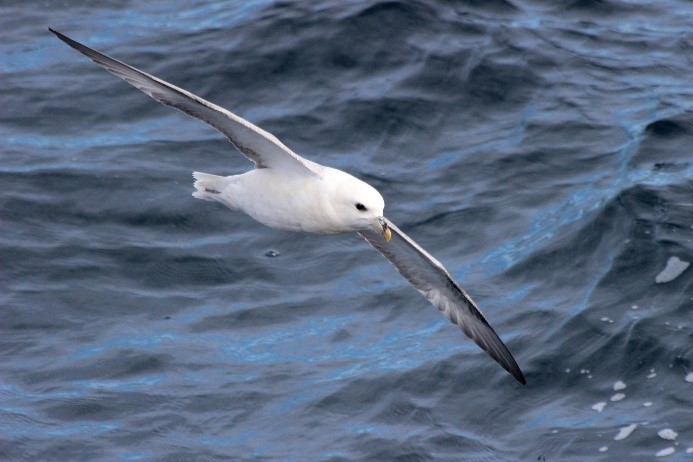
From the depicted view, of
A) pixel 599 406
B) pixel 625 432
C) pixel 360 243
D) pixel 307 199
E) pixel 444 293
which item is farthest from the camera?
pixel 360 243

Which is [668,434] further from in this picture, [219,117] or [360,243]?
[219,117]

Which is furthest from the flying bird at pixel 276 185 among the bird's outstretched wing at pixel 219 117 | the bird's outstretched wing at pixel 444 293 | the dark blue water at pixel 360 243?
the dark blue water at pixel 360 243

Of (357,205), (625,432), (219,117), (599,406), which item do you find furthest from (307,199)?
(625,432)

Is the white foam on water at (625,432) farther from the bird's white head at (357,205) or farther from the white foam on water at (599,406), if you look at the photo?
the bird's white head at (357,205)

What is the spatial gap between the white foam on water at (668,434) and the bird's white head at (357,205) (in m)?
2.73

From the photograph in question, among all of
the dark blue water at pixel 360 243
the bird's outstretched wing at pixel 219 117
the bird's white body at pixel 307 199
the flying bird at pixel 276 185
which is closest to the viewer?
the bird's outstretched wing at pixel 219 117

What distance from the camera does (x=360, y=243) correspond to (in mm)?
11875

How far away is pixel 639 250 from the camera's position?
1101 cm

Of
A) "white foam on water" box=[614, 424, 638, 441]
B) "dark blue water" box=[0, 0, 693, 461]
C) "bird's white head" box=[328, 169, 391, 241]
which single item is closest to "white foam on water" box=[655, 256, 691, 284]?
"dark blue water" box=[0, 0, 693, 461]

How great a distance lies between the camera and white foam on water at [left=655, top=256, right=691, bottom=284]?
34.8 feet

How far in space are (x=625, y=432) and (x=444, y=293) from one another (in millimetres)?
1851

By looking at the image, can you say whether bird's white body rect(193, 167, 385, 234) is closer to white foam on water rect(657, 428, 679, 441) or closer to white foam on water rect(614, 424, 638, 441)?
white foam on water rect(614, 424, 638, 441)

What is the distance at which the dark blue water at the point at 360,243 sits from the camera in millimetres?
9734

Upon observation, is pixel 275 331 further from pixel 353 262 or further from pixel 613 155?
pixel 613 155
